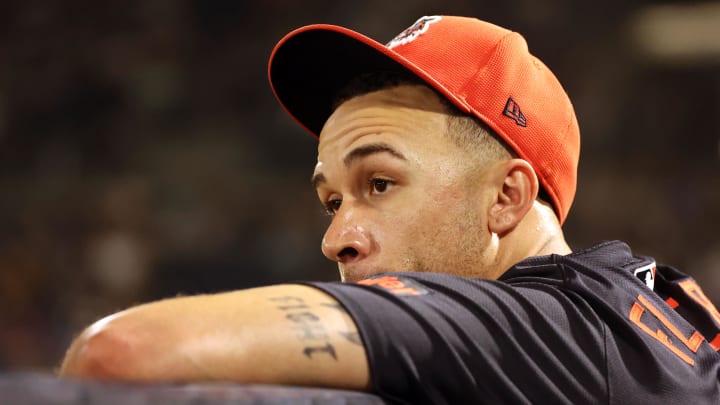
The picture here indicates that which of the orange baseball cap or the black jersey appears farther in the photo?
the orange baseball cap

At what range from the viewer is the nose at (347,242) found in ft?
3.96

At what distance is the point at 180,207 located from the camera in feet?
13.1

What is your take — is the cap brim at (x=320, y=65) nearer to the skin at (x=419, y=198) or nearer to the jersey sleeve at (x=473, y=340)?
the skin at (x=419, y=198)

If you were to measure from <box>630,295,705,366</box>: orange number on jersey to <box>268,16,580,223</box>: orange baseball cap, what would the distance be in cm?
34

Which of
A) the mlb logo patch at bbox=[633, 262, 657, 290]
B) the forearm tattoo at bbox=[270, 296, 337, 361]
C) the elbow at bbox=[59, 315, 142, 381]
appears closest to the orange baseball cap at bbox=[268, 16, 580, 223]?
the mlb logo patch at bbox=[633, 262, 657, 290]

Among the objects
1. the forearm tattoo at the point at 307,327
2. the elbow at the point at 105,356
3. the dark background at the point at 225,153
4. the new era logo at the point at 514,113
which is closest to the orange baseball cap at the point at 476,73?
the new era logo at the point at 514,113

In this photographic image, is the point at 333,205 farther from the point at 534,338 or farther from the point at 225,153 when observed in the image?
the point at 225,153

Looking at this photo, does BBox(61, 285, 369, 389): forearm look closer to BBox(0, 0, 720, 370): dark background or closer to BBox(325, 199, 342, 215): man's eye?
BBox(325, 199, 342, 215): man's eye

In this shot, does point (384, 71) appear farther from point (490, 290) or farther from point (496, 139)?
point (490, 290)

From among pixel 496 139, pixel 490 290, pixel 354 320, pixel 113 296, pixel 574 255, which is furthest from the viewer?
pixel 113 296

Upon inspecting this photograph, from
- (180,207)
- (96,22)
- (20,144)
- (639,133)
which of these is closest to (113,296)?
(180,207)

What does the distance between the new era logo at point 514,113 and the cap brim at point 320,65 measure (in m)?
0.12

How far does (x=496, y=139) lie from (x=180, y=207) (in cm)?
294

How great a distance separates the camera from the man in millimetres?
711
